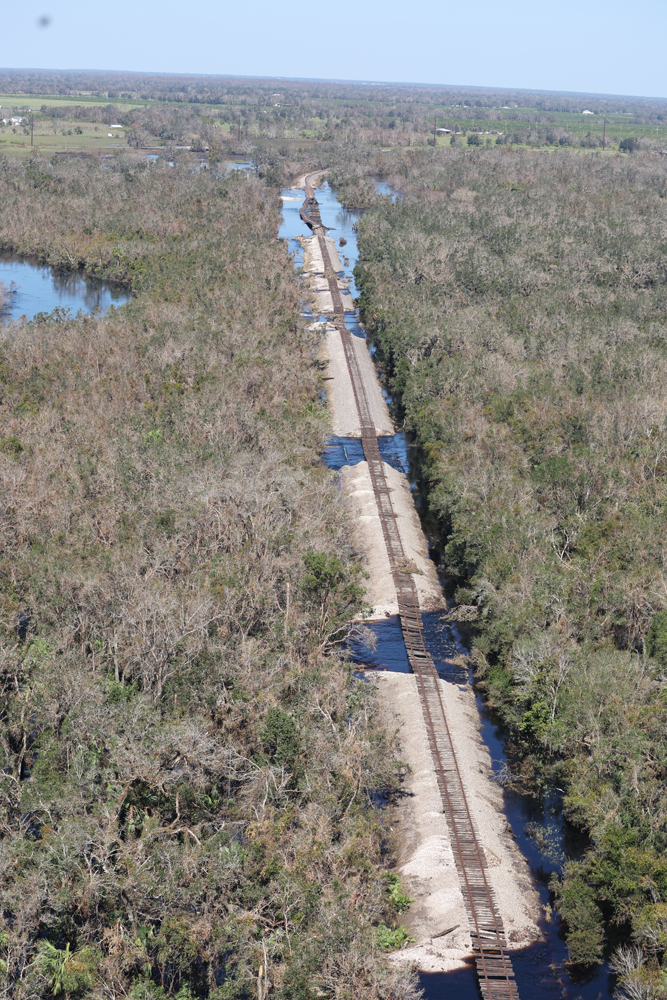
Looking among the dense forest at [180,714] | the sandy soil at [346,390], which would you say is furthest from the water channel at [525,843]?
the sandy soil at [346,390]

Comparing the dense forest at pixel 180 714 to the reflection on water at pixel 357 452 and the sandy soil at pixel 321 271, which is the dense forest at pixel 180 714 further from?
the sandy soil at pixel 321 271

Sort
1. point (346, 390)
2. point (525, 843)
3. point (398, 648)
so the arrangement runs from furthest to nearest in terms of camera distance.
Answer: point (346, 390), point (398, 648), point (525, 843)

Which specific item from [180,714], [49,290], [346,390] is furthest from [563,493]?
[49,290]

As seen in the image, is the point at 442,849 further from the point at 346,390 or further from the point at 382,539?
the point at 346,390

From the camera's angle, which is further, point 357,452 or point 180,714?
point 357,452

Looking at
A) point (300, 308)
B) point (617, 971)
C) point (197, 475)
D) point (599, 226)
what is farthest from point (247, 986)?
point (599, 226)

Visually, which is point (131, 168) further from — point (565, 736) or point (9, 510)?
point (565, 736)

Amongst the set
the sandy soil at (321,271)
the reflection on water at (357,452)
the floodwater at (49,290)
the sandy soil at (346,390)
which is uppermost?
the sandy soil at (321,271)
